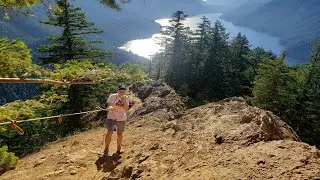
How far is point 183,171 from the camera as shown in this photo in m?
8.70

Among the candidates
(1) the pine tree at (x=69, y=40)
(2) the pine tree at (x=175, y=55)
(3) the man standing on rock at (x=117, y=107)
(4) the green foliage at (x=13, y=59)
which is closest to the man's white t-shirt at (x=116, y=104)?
(3) the man standing on rock at (x=117, y=107)

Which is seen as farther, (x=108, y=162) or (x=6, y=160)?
(x=6, y=160)

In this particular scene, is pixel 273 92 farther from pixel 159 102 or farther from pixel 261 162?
pixel 261 162

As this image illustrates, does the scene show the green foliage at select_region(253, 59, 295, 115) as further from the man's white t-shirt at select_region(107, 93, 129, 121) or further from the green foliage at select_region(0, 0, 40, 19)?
the green foliage at select_region(0, 0, 40, 19)

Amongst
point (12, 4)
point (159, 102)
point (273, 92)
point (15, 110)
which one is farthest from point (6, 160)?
point (273, 92)

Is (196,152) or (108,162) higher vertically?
(196,152)

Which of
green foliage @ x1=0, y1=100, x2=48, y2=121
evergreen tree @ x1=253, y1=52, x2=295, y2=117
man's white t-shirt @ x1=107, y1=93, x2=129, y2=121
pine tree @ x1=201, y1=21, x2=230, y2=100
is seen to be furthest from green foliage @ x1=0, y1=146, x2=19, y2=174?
pine tree @ x1=201, y1=21, x2=230, y2=100

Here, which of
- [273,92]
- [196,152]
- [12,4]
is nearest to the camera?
[12,4]

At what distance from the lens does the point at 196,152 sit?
9648mm

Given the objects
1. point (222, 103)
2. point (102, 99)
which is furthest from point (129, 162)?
point (102, 99)

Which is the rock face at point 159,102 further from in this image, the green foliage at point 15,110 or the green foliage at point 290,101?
the green foliage at point 290,101

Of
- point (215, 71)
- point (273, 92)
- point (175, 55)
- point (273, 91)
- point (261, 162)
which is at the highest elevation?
point (175, 55)

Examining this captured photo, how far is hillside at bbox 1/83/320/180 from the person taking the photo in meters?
7.83

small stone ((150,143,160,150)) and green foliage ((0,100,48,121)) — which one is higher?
green foliage ((0,100,48,121))
